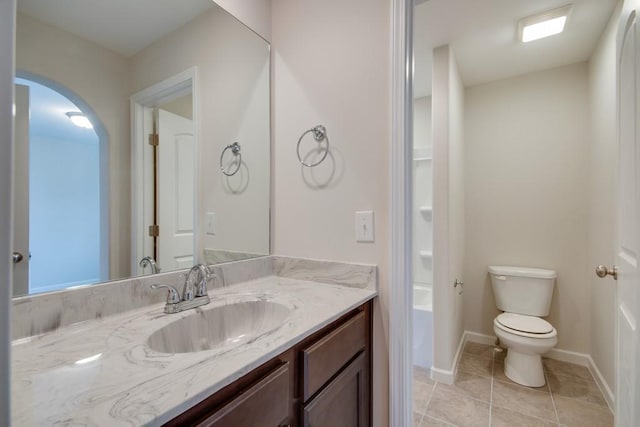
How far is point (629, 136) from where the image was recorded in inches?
37.7

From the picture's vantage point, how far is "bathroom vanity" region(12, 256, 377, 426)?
1.57 ft

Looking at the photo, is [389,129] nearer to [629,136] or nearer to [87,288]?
[629,136]

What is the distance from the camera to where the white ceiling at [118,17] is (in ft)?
2.59

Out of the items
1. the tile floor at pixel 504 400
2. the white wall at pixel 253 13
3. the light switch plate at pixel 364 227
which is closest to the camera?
the light switch plate at pixel 364 227

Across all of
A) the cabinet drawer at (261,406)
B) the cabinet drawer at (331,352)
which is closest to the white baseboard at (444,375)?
the cabinet drawer at (331,352)

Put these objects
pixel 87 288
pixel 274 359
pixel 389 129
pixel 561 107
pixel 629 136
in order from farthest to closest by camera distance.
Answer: pixel 561 107
pixel 389 129
pixel 629 136
pixel 87 288
pixel 274 359

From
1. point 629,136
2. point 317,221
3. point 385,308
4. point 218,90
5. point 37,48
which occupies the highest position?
point 218,90

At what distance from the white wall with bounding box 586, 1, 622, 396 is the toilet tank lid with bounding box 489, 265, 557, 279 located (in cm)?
26

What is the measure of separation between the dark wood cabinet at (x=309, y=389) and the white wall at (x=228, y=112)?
0.64 metres

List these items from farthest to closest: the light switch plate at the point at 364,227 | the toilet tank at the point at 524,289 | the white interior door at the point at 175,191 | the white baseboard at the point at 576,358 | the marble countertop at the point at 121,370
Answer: the toilet tank at the point at 524,289, the white baseboard at the point at 576,358, the light switch plate at the point at 364,227, the white interior door at the point at 175,191, the marble countertop at the point at 121,370

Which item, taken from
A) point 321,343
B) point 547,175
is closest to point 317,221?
point 321,343

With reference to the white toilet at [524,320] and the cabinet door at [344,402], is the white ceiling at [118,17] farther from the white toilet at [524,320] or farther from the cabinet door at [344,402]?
the white toilet at [524,320]

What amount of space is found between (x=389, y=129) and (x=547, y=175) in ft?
6.61

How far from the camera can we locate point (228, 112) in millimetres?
1331
